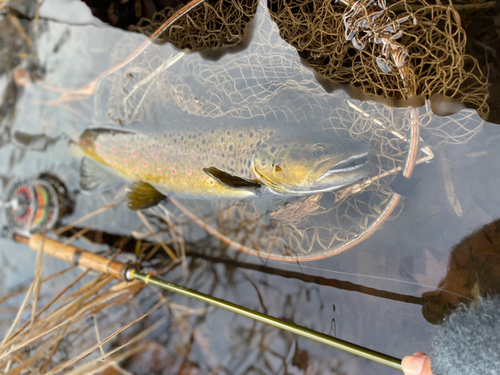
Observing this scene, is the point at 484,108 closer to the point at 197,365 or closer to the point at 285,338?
the point at 285,338

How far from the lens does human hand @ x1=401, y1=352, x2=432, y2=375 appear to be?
1155mm

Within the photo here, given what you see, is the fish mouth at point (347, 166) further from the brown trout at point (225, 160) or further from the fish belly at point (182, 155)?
the fish belly at point (182, 155)

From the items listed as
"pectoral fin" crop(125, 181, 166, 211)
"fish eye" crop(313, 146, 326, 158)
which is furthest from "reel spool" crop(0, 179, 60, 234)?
"fish eye" crop(313, 146, 326, 158)

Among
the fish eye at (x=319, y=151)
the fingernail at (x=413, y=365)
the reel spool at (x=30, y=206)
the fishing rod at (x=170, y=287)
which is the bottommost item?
the fingernail at (x=413, y=365)

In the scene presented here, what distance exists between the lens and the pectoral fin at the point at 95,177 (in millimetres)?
2209

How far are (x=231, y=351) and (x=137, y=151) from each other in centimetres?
150

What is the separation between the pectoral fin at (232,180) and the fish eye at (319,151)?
0.34m

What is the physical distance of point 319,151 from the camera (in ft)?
4.47

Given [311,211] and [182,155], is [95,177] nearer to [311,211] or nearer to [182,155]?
[182,155]

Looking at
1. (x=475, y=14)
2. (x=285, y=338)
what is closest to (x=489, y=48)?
(x=475, y=14)

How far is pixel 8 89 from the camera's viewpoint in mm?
3031

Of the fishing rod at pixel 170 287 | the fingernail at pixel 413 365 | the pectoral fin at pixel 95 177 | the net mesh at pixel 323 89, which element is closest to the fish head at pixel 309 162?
the net mesh at pixel 323 89

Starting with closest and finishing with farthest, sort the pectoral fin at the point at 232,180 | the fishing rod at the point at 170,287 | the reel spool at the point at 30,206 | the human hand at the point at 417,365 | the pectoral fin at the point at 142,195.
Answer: the human hand at the point at 417,365 < the fishing rod at the point at 170,287 < the pectoral fin at the point at 232,180 < the pectoral fin at the point at 142,195 < the reel spool at the point at 30,206

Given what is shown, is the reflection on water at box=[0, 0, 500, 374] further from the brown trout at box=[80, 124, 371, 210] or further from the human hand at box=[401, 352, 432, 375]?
the human hand at box=[401, 352, 432, 375]
